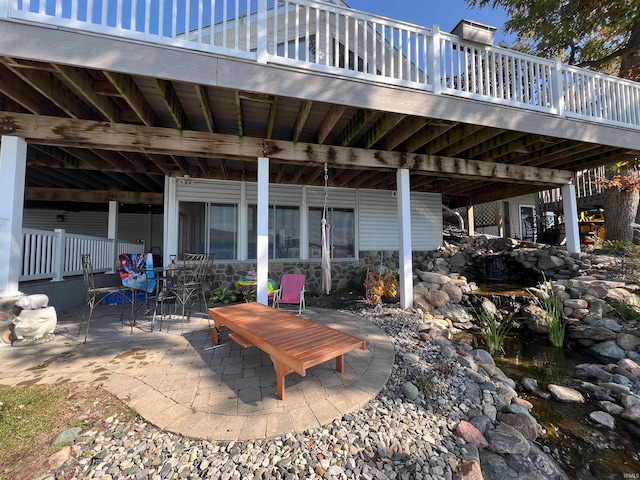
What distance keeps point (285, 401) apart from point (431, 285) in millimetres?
4405

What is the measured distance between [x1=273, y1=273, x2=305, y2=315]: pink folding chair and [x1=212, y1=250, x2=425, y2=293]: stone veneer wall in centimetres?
208

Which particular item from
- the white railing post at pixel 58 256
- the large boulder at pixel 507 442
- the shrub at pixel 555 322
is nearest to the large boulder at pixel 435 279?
the shrub at pixel 555 322

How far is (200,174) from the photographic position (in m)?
6.19

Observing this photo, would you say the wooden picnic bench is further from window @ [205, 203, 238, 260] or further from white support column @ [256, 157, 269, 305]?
window @ [205, 203, 238, 260]

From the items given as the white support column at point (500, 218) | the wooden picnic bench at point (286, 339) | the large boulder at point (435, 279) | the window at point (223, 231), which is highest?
the white support column at point (500, 218)

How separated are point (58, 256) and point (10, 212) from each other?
161 centimetres

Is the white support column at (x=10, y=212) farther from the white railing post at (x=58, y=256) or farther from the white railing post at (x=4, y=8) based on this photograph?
the white railing post at (x=4, y=8)

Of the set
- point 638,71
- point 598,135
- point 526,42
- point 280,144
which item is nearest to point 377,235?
point 280,144

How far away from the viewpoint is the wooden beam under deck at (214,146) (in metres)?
3.72

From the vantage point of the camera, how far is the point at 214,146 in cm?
431

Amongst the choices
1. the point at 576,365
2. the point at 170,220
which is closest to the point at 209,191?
the point at 170,220

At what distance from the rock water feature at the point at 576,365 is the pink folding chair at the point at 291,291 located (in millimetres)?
2326

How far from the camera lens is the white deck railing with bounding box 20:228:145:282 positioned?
4.33m

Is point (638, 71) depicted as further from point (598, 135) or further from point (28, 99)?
point (28, 99)
